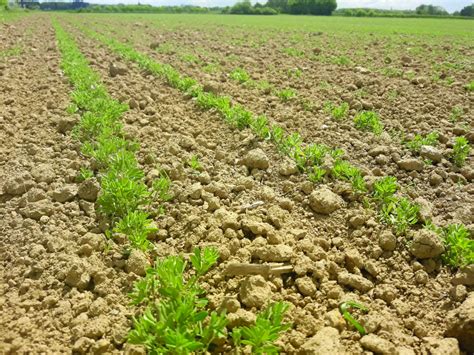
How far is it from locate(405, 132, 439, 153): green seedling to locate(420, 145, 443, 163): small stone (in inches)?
5.4

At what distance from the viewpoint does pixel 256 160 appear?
13.6 feet

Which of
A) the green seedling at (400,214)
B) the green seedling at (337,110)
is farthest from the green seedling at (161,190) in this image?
the green seedling at (337,110)

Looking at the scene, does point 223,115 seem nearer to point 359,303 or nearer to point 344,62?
point 359,303

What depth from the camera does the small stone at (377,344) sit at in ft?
7.02

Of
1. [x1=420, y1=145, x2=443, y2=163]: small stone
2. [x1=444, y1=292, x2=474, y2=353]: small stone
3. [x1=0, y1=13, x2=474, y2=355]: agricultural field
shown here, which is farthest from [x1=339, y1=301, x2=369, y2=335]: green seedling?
[x1=420, y1=145, x2=443, y2=163]: small stone

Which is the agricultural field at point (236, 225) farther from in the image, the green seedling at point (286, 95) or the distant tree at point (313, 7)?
the distant tree at point (313, 7)

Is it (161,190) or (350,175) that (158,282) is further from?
(350,175)

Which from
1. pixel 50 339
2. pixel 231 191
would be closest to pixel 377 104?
pixel 231 191

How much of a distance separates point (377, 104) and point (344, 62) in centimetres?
392

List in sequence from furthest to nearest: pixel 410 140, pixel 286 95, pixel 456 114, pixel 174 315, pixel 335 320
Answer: pixel 286 95, pixel 456 114, pixel 410 140, pixel 335 320, pixel 174 315

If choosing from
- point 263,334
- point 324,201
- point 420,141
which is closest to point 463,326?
point 263,334

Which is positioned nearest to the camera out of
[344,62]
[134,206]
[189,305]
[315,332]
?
[189,305]

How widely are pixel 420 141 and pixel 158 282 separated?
3.65m

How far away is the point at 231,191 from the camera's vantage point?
149 inches
